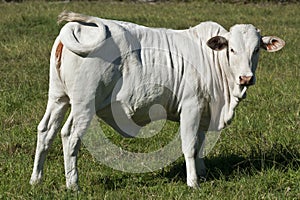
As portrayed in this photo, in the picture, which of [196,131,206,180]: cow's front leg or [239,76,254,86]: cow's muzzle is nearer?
[239,76,254,86]: cow's muzzle

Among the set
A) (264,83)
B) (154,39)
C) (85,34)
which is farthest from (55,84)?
(264,83)

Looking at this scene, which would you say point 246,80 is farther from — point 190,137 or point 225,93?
point 190,137

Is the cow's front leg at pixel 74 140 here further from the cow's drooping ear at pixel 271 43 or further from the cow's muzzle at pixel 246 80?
the cow's drooping ear at pixel 271 43

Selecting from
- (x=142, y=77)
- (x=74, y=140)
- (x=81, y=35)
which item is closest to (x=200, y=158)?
(x=142, y=77)

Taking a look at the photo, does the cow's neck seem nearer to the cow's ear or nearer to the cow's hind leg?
the cow's ear

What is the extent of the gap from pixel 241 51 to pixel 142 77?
804 mm

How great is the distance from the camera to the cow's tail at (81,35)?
193 inches

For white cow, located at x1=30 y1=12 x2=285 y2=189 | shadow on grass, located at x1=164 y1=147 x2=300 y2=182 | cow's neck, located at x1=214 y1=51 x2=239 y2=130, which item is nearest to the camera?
white cow, located at x1=30 y1=12 x2=285 y2=189

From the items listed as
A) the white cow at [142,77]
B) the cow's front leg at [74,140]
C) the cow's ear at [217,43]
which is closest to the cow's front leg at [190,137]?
the white cow at [142,77]

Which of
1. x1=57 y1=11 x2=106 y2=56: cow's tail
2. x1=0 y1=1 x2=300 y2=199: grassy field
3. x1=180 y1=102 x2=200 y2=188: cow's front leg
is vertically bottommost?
x1=0 y1=1 x2=300 y2=199: grassy field

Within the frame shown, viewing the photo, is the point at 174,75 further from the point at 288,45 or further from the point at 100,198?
the point at 288,45

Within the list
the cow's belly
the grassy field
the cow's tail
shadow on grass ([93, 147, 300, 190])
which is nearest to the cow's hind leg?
the grassy field

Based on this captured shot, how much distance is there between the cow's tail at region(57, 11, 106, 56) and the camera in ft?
16.0

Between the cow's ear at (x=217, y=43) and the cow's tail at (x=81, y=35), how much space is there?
873mm
